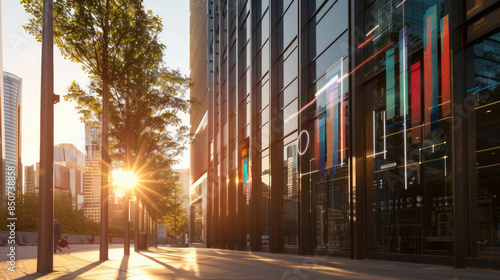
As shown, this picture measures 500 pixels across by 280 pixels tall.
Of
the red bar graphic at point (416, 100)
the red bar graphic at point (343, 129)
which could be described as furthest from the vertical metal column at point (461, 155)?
the red bar graphic at point (343, 129)

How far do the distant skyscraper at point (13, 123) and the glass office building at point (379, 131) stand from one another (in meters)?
8.64

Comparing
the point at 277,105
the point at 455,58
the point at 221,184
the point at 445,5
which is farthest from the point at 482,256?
the point at 221,184

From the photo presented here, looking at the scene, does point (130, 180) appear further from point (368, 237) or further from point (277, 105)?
point (368, 237)

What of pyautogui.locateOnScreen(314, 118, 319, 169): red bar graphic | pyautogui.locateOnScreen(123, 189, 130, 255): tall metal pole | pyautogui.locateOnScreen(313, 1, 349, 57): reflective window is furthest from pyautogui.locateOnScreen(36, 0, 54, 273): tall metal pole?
pyautogui.locateOnScreen(123, 189, 130, 255): tall metal pole

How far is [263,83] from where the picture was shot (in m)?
23.9

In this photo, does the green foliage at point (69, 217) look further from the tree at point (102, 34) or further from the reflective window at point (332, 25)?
the reflective window at point (332, 25)

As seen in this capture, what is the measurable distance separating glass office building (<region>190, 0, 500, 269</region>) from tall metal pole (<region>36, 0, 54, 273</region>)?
7713mm

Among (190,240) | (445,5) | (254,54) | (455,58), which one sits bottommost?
(190,240)

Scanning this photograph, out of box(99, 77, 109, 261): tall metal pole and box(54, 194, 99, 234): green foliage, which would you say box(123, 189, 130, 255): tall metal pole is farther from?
box(54, 194, 99, 234): green foliage

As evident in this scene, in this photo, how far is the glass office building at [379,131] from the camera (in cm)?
916

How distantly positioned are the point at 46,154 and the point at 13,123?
438 cm

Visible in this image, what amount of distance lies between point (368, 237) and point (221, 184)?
21484 millimetres

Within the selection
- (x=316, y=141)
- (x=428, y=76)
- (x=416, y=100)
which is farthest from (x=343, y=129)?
(x=428, y=76)

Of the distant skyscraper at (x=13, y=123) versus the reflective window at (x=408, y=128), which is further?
the distant skyscraper at (x=13, y=123)
